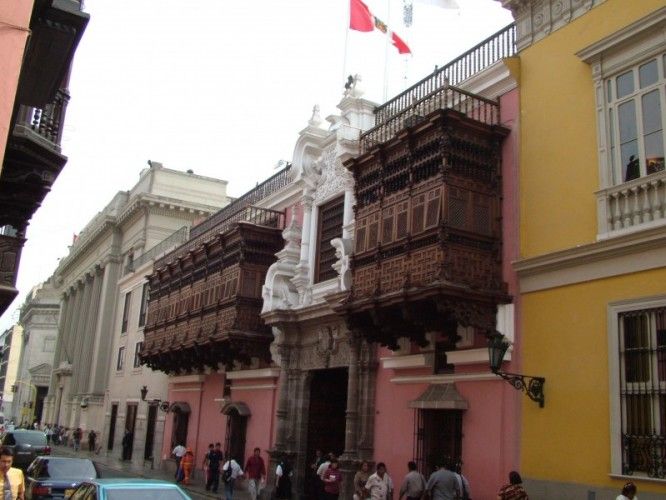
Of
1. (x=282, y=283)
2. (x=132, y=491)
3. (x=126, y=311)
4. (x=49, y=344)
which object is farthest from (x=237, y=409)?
(x=49, y=344)

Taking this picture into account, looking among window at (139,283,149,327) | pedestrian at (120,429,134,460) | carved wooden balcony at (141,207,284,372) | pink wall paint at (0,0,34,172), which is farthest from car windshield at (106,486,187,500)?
window at (139,283,149,327)

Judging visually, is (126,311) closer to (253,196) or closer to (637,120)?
(253,196)

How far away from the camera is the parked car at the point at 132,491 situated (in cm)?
915

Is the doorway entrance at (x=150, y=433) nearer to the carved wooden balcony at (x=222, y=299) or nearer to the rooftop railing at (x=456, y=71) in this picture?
the carved wooden balcony at (x=222, y=299)

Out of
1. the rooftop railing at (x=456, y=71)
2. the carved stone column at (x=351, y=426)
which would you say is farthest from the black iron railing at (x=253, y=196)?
the carved stone column at (x=351, y=426)

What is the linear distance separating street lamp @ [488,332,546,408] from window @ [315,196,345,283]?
785cm

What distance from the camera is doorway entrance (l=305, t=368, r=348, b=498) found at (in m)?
20.3

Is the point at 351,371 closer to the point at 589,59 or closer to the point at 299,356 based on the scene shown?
the point at 299,356

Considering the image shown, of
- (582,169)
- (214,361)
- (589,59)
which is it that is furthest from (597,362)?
(214,361)

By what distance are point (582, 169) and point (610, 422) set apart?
14.2 ft

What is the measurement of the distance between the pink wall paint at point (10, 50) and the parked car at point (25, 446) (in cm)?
1944

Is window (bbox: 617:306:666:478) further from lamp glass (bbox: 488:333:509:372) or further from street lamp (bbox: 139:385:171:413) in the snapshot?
street lamp (bbox: 139:385:171:413)

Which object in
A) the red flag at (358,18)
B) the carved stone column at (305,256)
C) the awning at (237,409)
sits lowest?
the awning at (237,409)

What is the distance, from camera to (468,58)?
16219 mm
